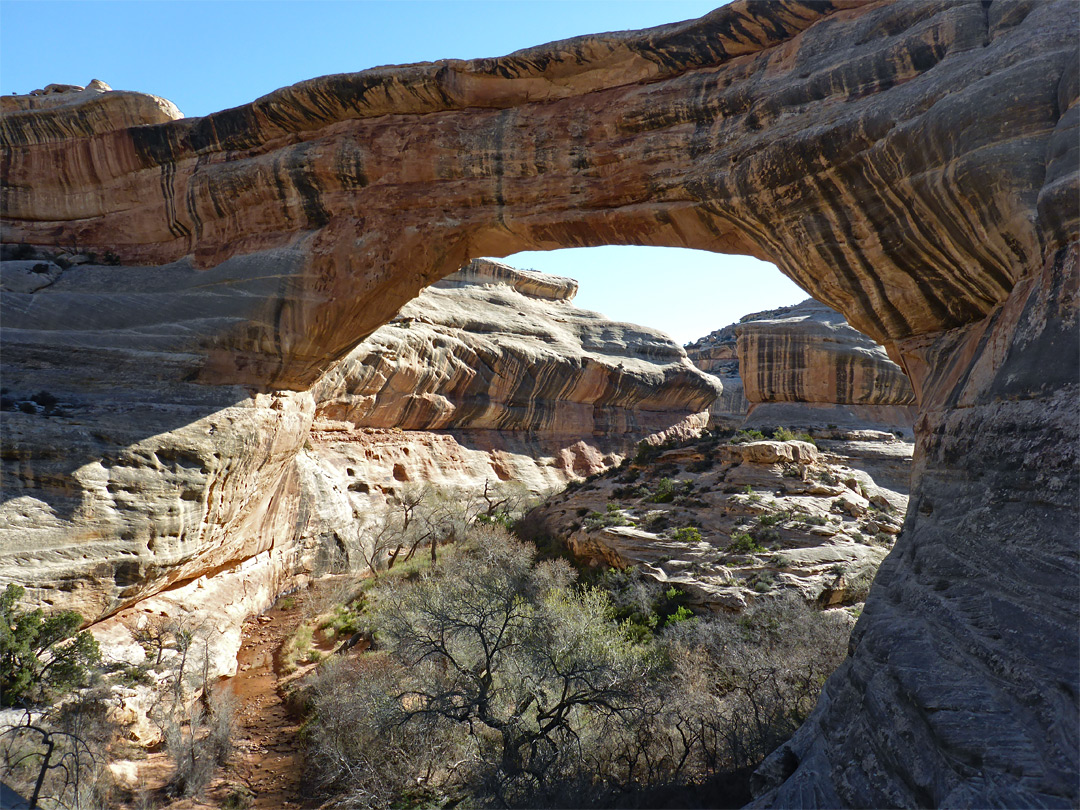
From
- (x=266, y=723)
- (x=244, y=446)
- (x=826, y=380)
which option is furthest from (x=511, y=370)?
(x=266, y=723)

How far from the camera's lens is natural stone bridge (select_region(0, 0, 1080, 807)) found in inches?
212

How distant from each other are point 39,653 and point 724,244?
13439 millimetres

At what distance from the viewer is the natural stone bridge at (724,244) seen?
17.6 feet

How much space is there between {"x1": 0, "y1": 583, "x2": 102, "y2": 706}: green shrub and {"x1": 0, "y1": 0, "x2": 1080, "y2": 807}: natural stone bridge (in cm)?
79

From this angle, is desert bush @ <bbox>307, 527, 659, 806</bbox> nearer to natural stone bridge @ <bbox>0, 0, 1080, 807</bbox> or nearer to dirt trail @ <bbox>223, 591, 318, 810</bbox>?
dirt trail @ <bbox>223, 591, 318, 810</bbox>

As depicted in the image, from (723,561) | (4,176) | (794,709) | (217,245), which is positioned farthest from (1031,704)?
(4,176)

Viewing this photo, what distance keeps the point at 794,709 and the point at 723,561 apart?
7.70m

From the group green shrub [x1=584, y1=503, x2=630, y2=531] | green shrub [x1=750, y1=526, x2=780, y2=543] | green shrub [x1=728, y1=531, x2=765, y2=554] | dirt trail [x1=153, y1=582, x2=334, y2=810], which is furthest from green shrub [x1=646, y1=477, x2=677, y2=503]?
dirt trail [x1=153, y1=582, x2=334, y2=810]

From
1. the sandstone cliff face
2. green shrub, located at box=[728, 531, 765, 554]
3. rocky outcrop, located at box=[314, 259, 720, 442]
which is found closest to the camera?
the sandstone cliff face

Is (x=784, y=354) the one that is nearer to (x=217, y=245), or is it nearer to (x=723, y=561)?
(x=723, y=561)

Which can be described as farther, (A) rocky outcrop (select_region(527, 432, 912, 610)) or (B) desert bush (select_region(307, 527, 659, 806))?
(A) rocky outcrop (select_region(527, 432, 912, 610))

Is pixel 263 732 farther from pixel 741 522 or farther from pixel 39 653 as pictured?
pixel 741 522

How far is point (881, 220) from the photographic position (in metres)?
9.66

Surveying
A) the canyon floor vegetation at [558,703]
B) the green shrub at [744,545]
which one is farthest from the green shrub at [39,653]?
the green shrub at [744,545]
